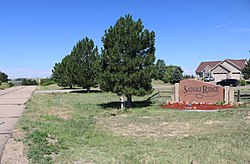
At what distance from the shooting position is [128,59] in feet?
47.8

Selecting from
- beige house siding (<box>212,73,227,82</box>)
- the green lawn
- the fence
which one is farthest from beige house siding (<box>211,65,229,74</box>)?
the green lawn

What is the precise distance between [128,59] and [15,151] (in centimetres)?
928

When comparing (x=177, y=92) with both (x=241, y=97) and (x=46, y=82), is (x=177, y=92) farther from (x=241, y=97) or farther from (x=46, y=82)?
(x=46, y=82)

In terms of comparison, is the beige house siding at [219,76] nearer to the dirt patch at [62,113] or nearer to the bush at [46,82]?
the bush at [46,82]

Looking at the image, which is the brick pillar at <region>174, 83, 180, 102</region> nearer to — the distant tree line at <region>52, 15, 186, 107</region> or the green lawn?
the distant tree line at <region>52, 15, 186, 107</region>

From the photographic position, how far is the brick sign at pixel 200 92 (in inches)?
627

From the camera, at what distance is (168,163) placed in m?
5.41

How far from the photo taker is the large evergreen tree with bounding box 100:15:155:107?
47.5 ft

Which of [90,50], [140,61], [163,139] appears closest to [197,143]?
[163,139]

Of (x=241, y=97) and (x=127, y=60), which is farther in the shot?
(x=241, y=97)

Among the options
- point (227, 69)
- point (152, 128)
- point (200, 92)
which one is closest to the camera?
point (152, 128)

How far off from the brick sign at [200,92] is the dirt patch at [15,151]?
36.9ft

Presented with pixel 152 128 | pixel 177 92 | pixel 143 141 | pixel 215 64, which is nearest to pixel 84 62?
pixel 177 92

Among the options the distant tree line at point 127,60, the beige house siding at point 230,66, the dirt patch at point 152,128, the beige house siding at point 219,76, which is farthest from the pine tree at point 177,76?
the dirt patch at point 152,128
